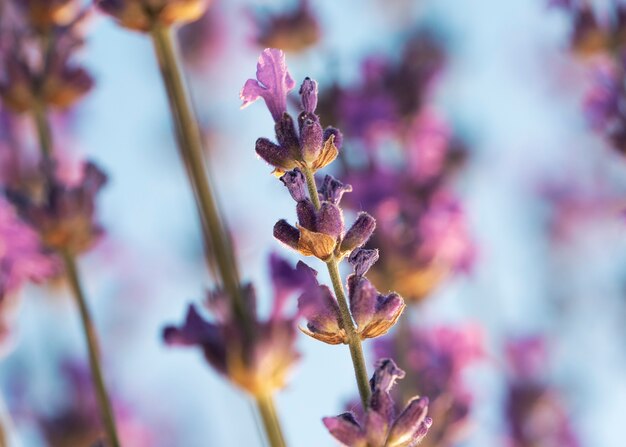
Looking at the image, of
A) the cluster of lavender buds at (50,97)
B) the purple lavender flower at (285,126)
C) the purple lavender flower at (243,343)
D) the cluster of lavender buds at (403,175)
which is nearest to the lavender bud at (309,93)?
the purple lavender flower at (285,126)

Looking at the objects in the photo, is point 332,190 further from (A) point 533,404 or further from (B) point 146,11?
(A) point 533,404

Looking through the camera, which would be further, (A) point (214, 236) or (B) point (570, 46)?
(B) point (570, 46)

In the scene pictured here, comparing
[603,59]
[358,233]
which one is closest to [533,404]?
[603,59]

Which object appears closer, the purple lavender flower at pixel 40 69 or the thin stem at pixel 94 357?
the thin stem at pixel 94 357

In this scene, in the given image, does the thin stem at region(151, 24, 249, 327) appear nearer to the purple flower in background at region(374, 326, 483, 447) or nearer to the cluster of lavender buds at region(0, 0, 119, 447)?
the cluster of lavender buds at region(0, 0, 119, 447)

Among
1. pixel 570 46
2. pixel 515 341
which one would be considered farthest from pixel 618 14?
pixel 515 341

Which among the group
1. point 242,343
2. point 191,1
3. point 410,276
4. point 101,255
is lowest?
point 242,343

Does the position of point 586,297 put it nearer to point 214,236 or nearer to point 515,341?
point 515,341

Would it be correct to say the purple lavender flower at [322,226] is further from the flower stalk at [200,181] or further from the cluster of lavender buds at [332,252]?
the flower stalk at [200,181]
